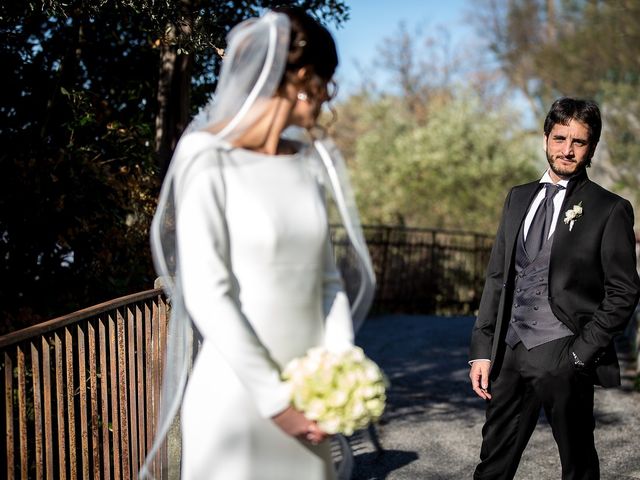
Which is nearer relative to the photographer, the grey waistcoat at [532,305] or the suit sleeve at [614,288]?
the suit sleeve at [614,288]

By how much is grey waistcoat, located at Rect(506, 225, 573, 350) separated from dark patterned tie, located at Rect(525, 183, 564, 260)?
25 millimetres

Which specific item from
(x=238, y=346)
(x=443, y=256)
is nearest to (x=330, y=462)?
(x=238, y=346)

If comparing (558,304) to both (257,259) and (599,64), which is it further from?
(599,64)

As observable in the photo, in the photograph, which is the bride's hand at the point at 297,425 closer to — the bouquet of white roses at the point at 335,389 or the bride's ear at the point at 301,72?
the bouquet of white roses at the point at 335,389

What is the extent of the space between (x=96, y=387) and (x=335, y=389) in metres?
2.04

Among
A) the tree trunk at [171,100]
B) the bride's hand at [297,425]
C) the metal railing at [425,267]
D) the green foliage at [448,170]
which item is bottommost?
the metal railing at [425,267]

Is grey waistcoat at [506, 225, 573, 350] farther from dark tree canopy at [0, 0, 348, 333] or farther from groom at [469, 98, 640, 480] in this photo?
dark tree canopy at [0, 0, 348, 333]

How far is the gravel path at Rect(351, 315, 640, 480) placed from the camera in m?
5.75

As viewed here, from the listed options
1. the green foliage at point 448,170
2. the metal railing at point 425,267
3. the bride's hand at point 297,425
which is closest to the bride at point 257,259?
the bride's hand at point 297,425

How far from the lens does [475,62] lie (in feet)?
113

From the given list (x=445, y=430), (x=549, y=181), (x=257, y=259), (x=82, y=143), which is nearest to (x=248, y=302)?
(x=257, y=259)

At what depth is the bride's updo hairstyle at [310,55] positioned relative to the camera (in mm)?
2338

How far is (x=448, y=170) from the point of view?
2219cm

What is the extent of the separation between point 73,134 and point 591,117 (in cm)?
420
